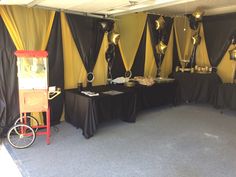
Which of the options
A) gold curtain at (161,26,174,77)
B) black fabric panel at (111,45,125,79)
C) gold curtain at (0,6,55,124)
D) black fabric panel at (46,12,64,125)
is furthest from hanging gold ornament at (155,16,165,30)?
gold curtain at (0,6,55,124)

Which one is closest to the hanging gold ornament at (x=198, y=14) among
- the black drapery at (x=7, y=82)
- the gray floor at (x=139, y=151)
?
the gray floor at (x=139, y=151)

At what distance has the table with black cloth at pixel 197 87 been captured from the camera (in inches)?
207

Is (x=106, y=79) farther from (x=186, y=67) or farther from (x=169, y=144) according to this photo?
(x=186, y=67)

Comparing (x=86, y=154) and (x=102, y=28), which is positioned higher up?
(x=102, y=28)

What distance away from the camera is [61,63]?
393 cm

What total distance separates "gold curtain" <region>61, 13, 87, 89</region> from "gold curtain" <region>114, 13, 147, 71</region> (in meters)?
1.09

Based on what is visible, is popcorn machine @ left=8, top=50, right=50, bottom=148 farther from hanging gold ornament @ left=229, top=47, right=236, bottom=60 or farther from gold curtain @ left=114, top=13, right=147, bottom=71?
hanging gold ornament @ left=229, top=47, right=236, bottom=60

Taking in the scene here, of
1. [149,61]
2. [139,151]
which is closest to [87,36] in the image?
[149,61]

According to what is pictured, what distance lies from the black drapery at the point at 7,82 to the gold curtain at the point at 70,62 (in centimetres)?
94

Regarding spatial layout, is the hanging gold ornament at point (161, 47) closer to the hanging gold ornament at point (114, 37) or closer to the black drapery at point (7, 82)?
the hanging gold ornament at point (114, 37)

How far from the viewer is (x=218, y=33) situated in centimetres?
→ 558

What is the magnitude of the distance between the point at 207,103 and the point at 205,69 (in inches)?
36.4

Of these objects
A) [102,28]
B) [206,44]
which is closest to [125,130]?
[102,28]

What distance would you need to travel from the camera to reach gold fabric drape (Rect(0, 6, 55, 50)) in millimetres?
3312
